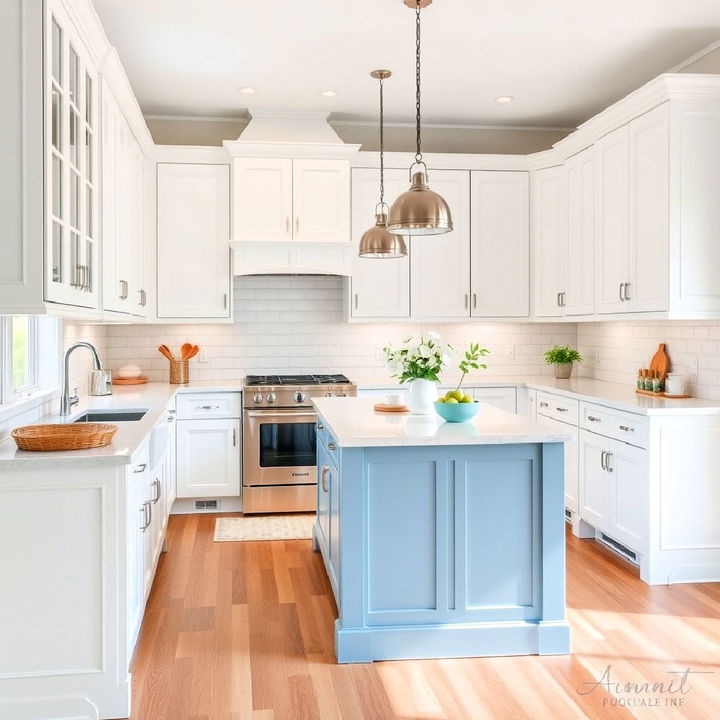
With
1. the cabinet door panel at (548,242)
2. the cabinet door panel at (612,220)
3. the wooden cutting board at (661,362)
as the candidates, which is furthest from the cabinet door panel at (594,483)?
the cabinet door panel at (548,242)

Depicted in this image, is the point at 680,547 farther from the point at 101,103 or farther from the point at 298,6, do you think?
the point at 101,103

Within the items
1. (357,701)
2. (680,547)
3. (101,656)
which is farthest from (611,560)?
(101,656)

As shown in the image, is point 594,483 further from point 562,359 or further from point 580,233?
point 580,233

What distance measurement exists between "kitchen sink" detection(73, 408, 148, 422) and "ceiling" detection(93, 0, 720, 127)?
206 cm

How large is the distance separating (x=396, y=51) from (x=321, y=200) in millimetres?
1353

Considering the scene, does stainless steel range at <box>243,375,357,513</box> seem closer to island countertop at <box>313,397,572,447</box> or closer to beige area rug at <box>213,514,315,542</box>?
beige area rug at <box>213,514,315,542</box>

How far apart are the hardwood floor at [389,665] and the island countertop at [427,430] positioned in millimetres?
875

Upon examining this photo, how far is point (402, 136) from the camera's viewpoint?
19.4ft

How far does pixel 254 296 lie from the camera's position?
19.3 ft

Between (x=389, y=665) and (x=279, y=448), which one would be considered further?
(x=279, y=448)

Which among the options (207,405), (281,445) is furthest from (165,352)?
(281,445)

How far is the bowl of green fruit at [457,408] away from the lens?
10.9ft

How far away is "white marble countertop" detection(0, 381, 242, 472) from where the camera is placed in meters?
2.51

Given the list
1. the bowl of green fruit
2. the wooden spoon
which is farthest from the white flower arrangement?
the wooden spoon
